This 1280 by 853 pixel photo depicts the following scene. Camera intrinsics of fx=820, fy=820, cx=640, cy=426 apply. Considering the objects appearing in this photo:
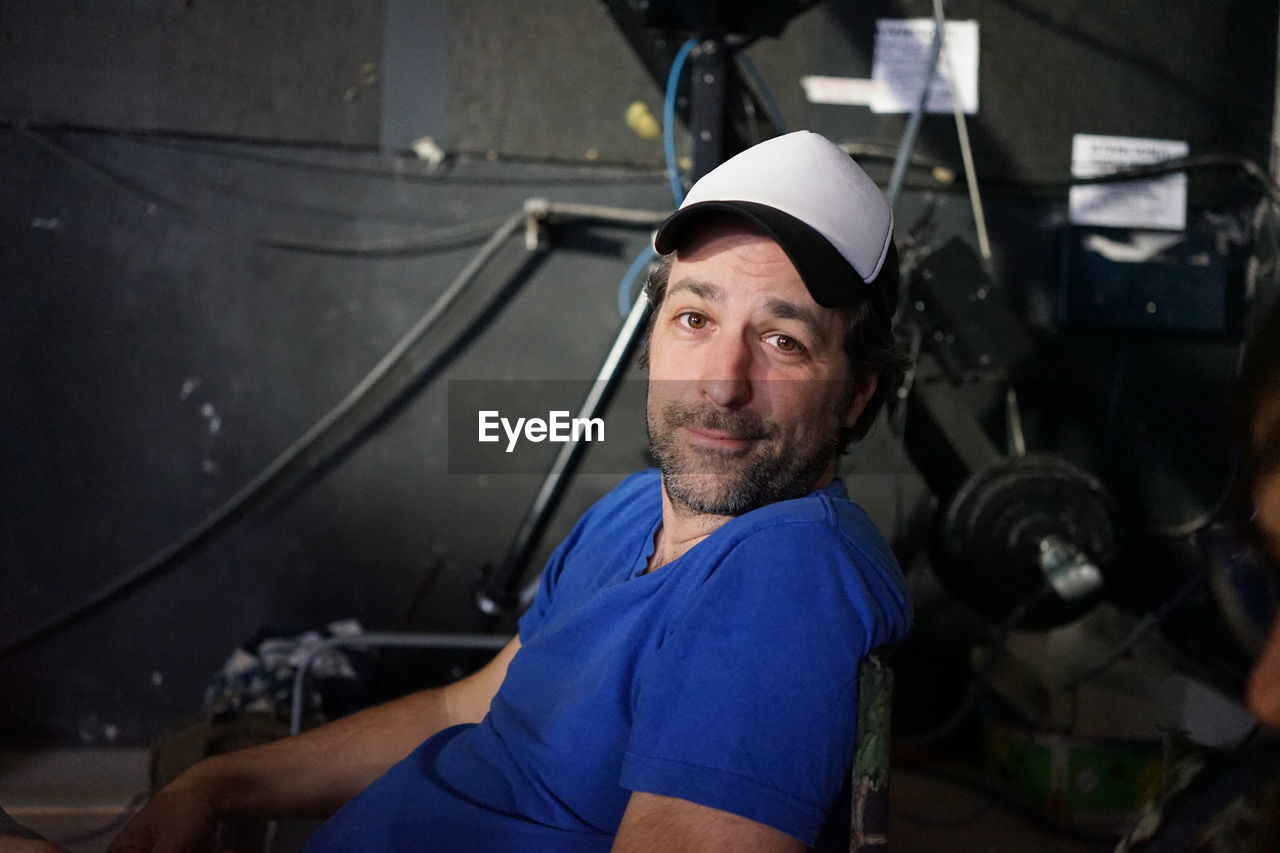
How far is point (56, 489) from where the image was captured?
1924mm

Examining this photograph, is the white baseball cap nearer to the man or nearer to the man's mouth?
the man

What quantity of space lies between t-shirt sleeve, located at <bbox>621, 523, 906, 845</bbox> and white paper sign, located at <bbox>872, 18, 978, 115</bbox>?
1748mm

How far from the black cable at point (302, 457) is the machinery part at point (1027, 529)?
1.23m

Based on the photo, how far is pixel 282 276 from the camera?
1963mm

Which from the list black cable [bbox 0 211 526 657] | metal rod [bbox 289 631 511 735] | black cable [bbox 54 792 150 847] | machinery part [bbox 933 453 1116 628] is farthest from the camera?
black cable [bbox 0 211 526 657]

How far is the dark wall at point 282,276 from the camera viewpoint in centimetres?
189

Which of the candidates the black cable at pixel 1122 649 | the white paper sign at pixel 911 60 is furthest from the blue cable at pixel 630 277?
the black cable at pixel 1122 649

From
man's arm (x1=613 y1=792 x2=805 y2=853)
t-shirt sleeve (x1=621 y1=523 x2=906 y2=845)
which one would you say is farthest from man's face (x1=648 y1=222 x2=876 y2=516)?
man's arm (x1=613 y1=792 x2=805 y2=853)

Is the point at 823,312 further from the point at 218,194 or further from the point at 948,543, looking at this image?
the point at 218,194

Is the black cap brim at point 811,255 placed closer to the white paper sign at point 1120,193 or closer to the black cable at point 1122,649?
the black cable at point 1122,649

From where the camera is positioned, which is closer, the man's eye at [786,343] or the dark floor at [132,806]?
the man's eye at [786,343]

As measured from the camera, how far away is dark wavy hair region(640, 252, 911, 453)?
85 cm

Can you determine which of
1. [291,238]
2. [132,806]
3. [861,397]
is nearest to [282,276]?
[291,238]

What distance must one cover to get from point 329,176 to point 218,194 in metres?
0.26
